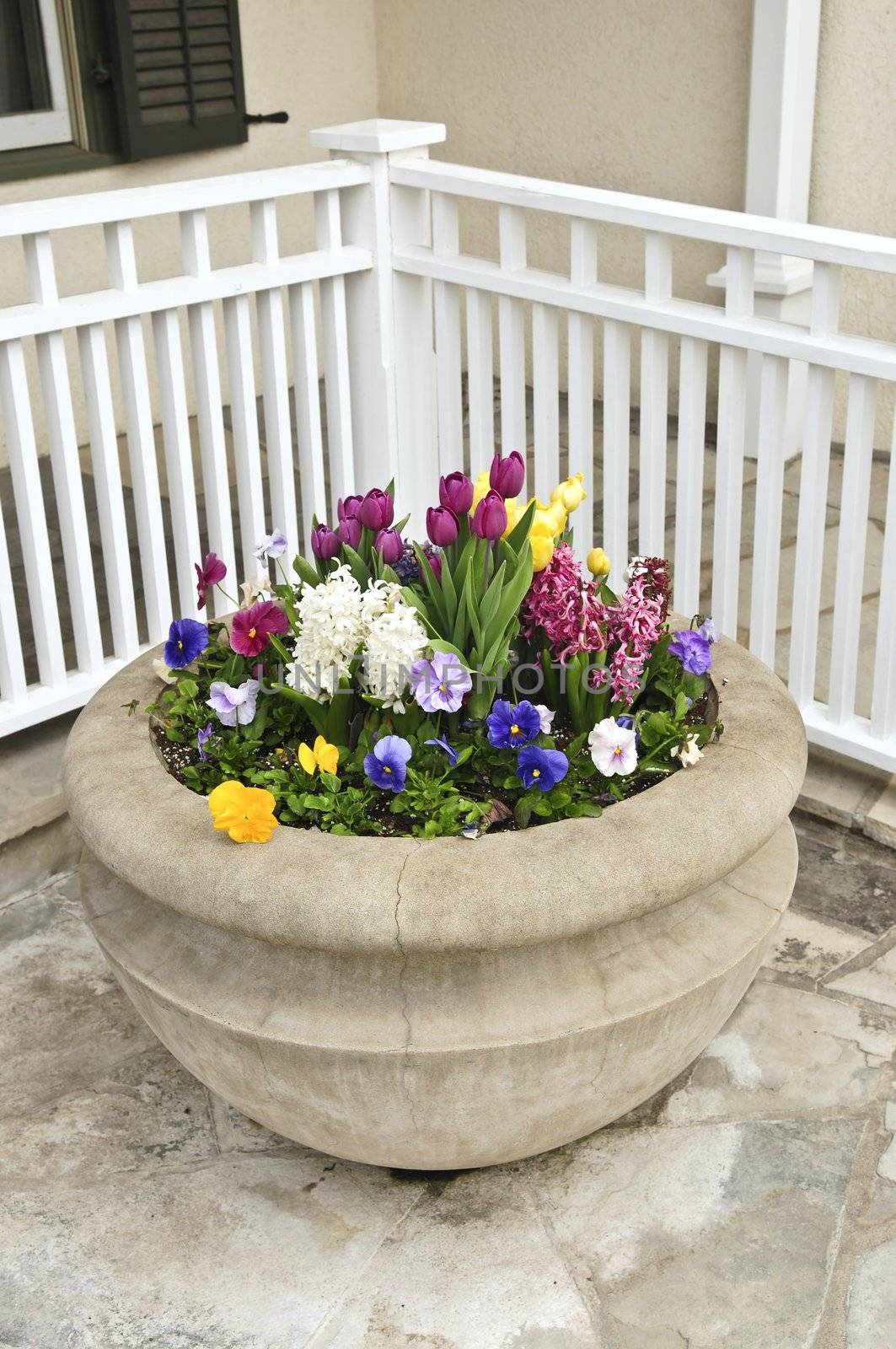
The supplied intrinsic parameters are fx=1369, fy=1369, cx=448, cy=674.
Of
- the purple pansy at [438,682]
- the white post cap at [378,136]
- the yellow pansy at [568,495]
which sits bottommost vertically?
the purple pansy at [438,682]

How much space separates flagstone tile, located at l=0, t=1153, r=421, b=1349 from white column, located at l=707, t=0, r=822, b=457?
2.97 m

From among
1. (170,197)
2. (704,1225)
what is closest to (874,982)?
(704,1225)

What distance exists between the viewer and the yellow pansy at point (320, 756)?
1.88 metres

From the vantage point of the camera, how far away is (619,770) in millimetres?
1868

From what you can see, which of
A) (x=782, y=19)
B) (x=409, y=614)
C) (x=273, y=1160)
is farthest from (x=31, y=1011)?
(x=782, y=19)

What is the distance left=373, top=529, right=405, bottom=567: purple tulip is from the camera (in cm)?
196

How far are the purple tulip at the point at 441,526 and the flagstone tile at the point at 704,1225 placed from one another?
3.19 ft

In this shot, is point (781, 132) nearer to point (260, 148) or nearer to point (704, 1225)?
point (260, 148)

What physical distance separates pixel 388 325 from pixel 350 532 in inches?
54.5

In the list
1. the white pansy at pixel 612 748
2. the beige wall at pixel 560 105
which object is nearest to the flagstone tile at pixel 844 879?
the white pansy at pixel 612 748

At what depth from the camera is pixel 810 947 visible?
8.45 ft

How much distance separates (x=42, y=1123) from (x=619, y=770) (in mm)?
1138

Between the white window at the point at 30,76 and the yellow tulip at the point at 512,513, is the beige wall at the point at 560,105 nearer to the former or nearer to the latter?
the white window at the point at 30,76

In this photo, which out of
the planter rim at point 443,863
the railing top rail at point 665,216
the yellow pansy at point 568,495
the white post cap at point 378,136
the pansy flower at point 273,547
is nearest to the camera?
the planter rim at point 443,863
